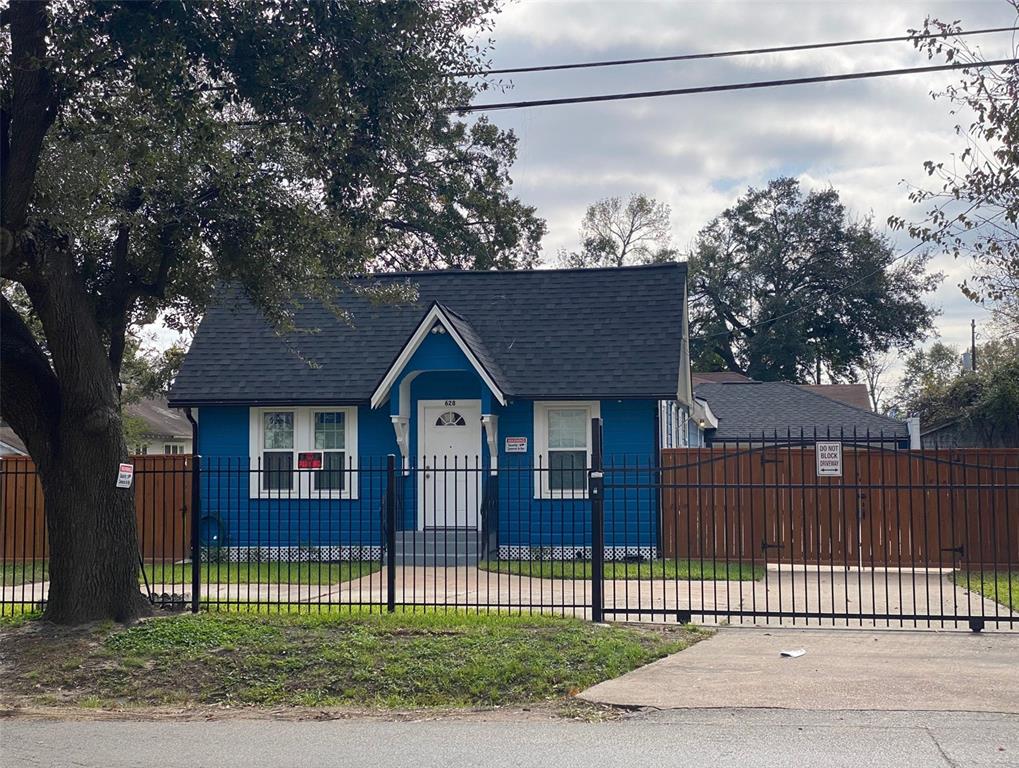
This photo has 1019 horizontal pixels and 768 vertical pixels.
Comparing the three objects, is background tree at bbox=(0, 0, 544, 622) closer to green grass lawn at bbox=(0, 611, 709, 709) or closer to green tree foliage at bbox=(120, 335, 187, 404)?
green grass lawn at bbox=(0, 611, 709, 709)

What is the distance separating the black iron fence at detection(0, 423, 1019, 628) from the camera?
14.7 meters

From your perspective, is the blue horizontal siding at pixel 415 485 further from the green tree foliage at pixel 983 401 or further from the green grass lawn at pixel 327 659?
the green tree foliage at pixel 983 401

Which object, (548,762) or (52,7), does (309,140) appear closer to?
(52,7)

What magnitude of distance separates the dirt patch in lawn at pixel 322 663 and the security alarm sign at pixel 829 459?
7.94ft

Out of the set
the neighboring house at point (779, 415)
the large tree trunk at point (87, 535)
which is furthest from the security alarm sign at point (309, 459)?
the neighboring house at point (779, 415)

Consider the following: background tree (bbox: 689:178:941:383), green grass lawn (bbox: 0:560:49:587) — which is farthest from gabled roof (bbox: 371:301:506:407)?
background tree (bbox: 689:178:941:383)

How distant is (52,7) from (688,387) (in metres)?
16.4

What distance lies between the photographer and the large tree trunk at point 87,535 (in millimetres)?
12102

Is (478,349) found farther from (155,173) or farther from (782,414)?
(782,414)

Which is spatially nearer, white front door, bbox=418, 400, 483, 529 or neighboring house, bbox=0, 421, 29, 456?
white front door, bbox=418, 400, 483, 529

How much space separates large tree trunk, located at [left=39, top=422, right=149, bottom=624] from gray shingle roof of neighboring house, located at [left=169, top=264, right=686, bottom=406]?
7.79 meters

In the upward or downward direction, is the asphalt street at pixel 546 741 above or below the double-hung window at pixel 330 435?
below

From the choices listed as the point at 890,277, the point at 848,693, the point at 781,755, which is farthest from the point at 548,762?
the point at 890,277

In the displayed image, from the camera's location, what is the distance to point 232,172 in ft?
43.3
